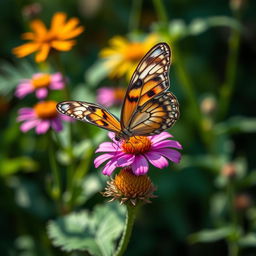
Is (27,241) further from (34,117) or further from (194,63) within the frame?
(194,63)

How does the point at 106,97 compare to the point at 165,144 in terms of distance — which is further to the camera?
the point at 106,97

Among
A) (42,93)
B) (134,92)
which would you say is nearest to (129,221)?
(134,92)

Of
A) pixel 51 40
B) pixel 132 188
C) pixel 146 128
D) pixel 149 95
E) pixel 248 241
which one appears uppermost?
pixel 51 40

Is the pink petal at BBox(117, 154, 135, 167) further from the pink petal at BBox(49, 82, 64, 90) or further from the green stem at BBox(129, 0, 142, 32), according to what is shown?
the green stem at BBox(129, 0, 142, 32)

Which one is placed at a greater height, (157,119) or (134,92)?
(134,92)

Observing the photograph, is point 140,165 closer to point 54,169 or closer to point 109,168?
point 109,168

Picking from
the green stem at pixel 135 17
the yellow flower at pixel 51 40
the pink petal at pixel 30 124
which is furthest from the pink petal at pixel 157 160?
the green stem at pixel 135 17

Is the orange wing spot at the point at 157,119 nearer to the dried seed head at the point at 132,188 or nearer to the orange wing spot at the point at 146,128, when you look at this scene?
the orange wing spot at the point at 146,128

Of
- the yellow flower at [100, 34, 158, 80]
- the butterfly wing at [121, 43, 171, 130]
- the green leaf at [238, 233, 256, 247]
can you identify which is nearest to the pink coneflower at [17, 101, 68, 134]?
the butterfly wing at [121, 43, 171, 130]
